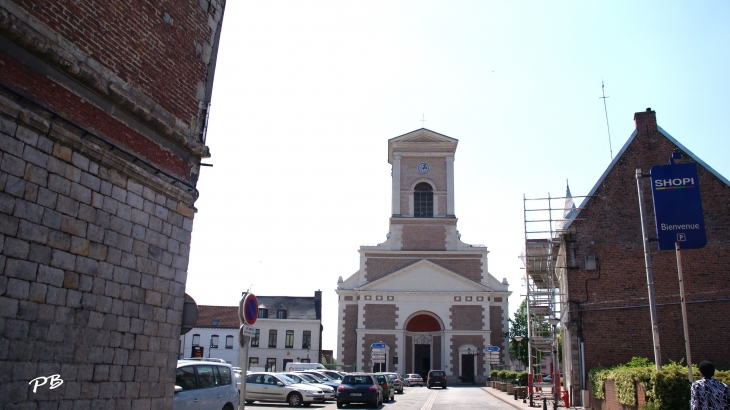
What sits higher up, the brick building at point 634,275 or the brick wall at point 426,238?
the brick wall at point 426,238

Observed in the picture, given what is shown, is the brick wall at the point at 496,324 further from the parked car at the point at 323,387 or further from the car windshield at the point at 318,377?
the parked car at the point at 323,387

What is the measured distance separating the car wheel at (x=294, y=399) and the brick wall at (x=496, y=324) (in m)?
30.5

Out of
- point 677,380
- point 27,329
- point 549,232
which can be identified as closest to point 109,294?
point 27,329

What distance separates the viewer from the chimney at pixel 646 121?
71.1 feet

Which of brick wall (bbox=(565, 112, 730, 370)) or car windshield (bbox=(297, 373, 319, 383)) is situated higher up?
brick wall (bbox=(565, 112, 730, 370))

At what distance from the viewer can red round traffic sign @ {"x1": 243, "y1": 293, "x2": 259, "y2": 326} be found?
9.80 meters

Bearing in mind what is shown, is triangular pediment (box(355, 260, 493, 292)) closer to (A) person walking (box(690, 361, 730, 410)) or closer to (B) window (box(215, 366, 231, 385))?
(B) window (box(215, 366, 231, 385))

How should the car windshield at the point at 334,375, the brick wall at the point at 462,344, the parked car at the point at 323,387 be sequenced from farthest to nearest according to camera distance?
the brick wall at the point at 462,344
the car windshield at the point at 334,375
the parked car at the point at 323,387

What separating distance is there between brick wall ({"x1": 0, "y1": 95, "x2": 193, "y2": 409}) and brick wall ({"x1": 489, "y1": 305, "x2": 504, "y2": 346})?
4343cm

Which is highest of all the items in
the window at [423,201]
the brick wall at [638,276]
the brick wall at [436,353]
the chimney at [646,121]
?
the window at [423,201]

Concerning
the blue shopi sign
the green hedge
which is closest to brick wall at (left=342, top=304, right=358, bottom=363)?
the green hedge

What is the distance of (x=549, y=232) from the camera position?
77.4 feet

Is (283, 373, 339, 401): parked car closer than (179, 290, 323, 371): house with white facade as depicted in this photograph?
Yes

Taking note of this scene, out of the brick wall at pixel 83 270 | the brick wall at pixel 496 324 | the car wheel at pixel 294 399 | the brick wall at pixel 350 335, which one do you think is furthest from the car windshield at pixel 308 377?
the brick wall at pixel 496 324
